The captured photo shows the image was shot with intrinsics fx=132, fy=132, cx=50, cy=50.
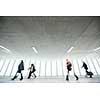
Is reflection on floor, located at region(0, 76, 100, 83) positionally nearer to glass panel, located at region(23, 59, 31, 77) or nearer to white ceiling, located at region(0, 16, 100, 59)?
glass panel, located at region(23, 59, 31, 77)

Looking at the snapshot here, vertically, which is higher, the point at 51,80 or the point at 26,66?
the point at 26,66

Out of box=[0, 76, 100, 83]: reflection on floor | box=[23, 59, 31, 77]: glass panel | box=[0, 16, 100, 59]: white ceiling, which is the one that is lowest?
box=[0, 76, 100, 83]: reflection on floor

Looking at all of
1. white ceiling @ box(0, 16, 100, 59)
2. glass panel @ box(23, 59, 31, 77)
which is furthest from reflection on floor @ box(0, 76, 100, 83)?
white ceiling @ box(0, 16, 100, 59)

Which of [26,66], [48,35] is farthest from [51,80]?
[48,35]

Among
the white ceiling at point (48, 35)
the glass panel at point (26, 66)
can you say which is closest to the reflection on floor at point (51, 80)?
the glass panel at point (26, 66)

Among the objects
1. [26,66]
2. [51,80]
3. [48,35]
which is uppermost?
[48,35]

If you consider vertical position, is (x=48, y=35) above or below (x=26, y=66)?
above

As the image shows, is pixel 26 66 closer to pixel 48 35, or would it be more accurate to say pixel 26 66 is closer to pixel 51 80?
pixel 51 80

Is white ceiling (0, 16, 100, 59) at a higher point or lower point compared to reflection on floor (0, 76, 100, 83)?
higher

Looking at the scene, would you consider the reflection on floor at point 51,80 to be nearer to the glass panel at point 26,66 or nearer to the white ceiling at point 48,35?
the glass panel at point 26,66

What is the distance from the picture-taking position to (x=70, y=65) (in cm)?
236

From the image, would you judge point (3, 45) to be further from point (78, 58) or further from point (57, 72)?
point (78, 58)

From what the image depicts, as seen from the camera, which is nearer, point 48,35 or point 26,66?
point 26,66
